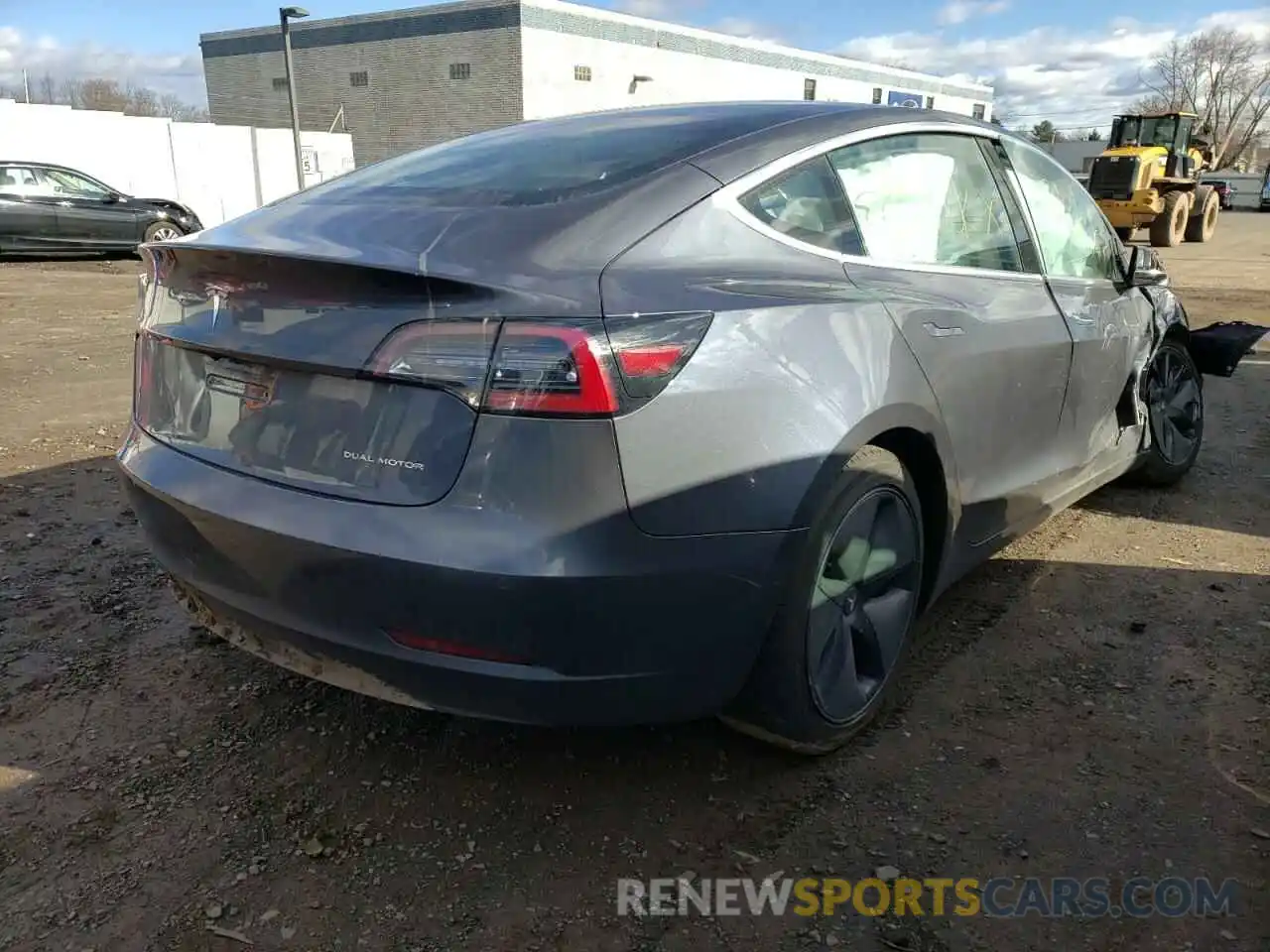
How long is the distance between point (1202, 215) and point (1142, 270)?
23834 millimetres

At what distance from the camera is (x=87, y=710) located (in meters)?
2.73

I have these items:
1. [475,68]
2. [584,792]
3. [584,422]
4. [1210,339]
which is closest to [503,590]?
[584,422]

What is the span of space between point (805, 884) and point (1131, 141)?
1128 inches

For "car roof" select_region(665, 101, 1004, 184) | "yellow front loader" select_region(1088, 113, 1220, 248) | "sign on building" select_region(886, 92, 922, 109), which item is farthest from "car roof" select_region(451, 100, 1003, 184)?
"sign on building" select_region(886, 92, 922, 109)

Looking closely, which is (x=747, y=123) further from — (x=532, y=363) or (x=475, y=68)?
(x=475, y=68)

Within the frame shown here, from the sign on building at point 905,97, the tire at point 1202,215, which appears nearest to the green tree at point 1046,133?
the sign on building at point 905,97

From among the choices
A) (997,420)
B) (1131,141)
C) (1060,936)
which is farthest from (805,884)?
(1131,141)

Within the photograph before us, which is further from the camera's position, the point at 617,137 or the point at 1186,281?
the point at 1186,281

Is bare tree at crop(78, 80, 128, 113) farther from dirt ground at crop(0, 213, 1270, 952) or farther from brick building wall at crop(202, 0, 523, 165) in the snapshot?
dirt ground at crop(0, 213, 1270, 952)

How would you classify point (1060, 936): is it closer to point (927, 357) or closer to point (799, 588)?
point (799, 588)

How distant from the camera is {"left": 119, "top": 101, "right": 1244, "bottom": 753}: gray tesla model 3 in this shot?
188 centimetres

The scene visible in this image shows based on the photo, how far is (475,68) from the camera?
35.8 metres

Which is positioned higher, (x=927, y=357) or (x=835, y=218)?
(x=835, y=218)

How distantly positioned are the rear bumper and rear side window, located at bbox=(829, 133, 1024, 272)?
104cm
